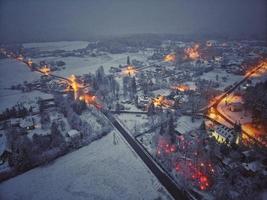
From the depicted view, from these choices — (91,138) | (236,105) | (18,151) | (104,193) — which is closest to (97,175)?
(104,193)

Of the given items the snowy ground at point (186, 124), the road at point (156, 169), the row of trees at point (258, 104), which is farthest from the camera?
the snowy ground at point (186, 124)

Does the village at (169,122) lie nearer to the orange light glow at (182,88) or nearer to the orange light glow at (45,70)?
the orange light glow at (182,88)

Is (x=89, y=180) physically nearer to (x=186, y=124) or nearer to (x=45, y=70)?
(x=186, y=124)

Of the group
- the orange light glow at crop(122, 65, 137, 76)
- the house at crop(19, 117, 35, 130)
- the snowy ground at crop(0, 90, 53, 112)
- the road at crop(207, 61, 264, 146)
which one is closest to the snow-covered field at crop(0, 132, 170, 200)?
the house at crop(19, 117, 35, 130)

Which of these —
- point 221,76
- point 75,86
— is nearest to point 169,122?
point 75,86

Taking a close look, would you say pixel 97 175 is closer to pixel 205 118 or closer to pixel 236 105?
pixel 205 118

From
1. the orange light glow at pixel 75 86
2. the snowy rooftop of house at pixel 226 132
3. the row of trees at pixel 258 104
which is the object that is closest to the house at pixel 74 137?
the orange light glow at pixel 75 86
